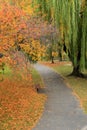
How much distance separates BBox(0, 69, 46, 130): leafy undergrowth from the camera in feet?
47.6

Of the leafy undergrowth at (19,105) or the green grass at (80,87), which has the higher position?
the leafy undergrowth at (19,105)

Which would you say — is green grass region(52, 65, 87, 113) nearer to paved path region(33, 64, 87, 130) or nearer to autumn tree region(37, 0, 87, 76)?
paved path region(33, 64, 87, 130)

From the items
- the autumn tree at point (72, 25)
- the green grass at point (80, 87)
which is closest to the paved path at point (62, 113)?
the green grass at point (80, 87)

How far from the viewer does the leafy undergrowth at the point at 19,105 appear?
1452 cm

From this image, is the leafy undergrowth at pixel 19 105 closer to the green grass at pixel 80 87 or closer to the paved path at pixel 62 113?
the paved path at pixel 62 113

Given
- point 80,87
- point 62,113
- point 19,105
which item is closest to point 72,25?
point 80,87

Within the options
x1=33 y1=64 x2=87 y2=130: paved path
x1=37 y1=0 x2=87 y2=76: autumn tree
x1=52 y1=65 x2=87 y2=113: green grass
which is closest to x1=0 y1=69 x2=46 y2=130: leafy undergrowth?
x1=33 y1=64 x2=87 y2=130: paved path

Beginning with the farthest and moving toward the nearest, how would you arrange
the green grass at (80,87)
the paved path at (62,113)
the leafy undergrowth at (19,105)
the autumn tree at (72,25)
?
the autumn tree at (72,25) < the green grass at (80,87) < the leafy undergrowth at (19,105) < the paved path at (62,113)

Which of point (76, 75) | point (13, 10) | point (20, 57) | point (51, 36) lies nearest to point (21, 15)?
point (13, 10)

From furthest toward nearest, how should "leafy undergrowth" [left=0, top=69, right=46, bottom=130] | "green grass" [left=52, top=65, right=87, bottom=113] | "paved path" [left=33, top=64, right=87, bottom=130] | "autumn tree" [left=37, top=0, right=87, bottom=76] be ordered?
"autumn tree" [left=37, top=0, right=87, bottom=76] → "green grass" [left=52, top=65, right=87, bottom=113] → "leafy undergrowth" [left=0, top=69, right=46, bottom=130] → "paved path" [left=33, top=64, right=87, bottom=130]

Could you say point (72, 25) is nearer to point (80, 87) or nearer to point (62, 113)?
point (80, 87)

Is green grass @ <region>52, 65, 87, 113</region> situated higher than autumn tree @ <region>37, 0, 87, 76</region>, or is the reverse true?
autumn tree @ <region>37, 0, 87, 76</region>

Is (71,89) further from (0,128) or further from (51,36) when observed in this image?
(0,128)

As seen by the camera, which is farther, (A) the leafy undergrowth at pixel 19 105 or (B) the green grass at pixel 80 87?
(B) the green grass at pixel 80 87
